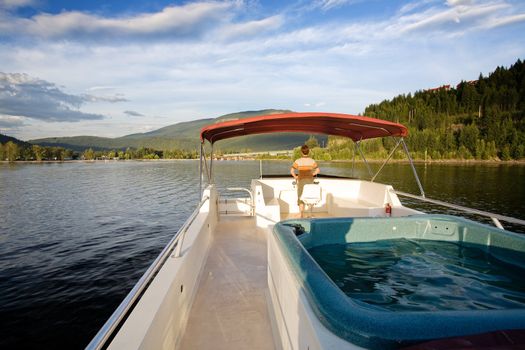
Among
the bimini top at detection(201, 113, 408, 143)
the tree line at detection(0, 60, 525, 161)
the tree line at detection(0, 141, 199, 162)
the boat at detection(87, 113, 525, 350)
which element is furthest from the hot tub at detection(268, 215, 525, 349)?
the tree line at detection(0, 141, 199, 162)

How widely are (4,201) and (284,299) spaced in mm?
33099

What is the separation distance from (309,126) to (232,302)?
5162 mm

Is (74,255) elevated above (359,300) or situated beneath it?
situated beneath

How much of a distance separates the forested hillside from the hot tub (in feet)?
325

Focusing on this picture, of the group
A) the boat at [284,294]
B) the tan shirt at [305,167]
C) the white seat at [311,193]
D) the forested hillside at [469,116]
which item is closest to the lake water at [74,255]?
the boat at [284,294]

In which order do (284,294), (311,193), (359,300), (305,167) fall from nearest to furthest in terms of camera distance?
(284,294), (359,300), (311,193), (305,167)

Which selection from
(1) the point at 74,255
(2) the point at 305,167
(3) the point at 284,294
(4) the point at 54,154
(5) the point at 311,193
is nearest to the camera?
(3) the point at 284,294

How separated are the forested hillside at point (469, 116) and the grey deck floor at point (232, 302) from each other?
99824 millimetres

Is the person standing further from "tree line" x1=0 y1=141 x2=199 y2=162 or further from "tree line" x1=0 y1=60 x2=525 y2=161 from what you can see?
"tree line" x1=0 y1=141 x2=199 y2=162

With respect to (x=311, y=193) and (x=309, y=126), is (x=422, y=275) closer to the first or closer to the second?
(x=311, y=193)

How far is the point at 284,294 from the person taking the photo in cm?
252

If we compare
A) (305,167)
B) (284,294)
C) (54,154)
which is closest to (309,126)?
(305,167)

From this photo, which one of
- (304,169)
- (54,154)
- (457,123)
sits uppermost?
(457,123)

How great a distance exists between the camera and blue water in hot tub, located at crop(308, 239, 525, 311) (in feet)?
9.69
